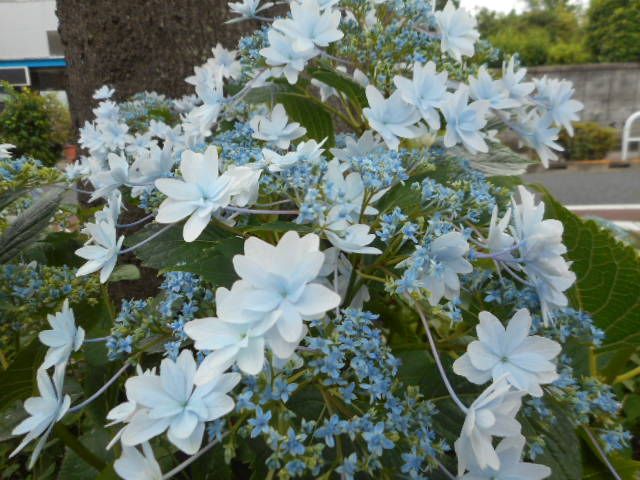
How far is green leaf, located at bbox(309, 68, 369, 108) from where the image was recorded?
0.79 m

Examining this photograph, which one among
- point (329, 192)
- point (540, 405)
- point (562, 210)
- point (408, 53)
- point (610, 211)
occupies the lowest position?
point (610, 211)

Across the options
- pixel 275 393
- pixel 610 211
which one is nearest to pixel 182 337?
pixel 275 393

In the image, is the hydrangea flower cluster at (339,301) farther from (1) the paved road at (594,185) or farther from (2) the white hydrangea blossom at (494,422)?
(1) the paved road at (594,185)

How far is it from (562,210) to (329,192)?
1.49ft

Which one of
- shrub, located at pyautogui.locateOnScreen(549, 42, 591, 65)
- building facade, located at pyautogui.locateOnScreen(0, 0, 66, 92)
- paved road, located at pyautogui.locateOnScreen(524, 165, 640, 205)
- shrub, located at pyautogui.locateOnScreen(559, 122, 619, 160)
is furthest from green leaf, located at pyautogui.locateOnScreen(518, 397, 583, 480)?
building facade, located at pyautogui.locateOnScreen(0, 0, 66, 92)

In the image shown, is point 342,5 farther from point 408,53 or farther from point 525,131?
point 525,131

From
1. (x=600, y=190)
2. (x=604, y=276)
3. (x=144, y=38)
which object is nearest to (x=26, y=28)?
(x=600, y=190)

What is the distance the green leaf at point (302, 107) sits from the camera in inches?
36.5

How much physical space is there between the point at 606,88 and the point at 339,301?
1326cm

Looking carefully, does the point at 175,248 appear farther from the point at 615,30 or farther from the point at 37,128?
the point at 615,30

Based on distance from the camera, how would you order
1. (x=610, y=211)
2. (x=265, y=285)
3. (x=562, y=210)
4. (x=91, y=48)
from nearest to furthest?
(x=265, y=285), (x=562, y=210), (x=91, y=48), (x=610, y=211)

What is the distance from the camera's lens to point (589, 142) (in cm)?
964

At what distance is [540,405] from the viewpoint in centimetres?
54

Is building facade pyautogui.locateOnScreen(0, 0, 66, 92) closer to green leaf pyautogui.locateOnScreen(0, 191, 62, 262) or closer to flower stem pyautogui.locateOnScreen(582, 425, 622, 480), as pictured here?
green leaf pyautogui.locateOnScreen(0, 191, 62, 262)
